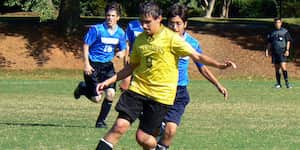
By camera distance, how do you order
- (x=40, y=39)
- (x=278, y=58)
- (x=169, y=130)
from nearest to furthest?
(x=169, y=130)
(x=278, y=58)
(x=40, y=39)

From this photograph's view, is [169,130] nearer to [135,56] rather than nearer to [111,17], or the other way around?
[135,56]

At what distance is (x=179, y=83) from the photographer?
9719 mm

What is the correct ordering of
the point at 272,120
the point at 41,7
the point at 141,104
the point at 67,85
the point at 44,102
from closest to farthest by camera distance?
the point at 141,104, the point at 272,120, the point at 44,102, the point at 67,85, the point at 41,7

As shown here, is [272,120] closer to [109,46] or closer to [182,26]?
[109,46]

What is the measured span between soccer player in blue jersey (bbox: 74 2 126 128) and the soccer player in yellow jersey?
4.26 m

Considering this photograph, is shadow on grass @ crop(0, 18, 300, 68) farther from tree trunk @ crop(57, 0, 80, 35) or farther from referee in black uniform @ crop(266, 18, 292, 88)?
referee in black uniform @ crop(266, 18, 292, 88)

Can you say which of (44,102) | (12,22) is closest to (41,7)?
(12,22)

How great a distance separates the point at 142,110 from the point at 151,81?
0.32m

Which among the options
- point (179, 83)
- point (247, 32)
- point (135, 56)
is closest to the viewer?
point (135, 56)

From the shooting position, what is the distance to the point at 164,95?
834cm

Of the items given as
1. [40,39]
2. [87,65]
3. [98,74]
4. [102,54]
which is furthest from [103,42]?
[40,39]

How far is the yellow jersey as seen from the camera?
8195 mm

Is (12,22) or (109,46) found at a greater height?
(109,46)

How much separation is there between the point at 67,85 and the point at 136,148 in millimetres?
15226
